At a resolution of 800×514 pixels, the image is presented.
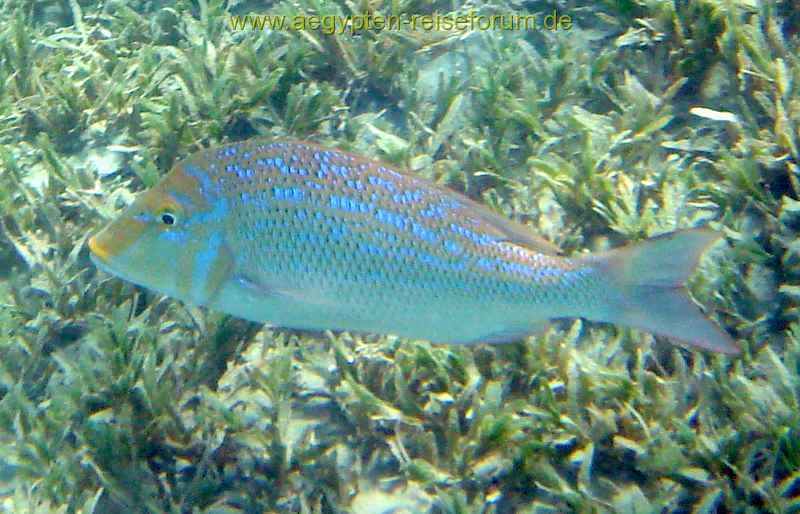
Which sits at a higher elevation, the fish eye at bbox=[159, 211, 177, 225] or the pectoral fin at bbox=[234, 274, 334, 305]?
the fish eye at bbox=[159, 211, 177, 225]

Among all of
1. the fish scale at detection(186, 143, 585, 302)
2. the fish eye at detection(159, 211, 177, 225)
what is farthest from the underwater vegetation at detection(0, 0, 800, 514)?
the fish eye at detection(159, 211, 177, 225)

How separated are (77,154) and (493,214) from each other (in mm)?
3241

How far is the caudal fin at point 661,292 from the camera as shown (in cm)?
227

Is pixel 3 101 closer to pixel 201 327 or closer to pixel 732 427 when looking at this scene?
pixel 201 327

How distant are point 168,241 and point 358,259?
0.67 metres

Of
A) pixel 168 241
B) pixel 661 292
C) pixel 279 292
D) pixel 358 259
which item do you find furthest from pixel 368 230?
pixel 661 292

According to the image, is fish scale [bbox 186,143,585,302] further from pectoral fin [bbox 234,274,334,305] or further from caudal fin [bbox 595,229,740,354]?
caudal fin [bbox 595,229,740,354]

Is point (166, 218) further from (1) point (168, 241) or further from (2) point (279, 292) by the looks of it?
(2) point (279, 292)

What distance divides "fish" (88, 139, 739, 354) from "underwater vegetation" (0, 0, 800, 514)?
2.42 feet

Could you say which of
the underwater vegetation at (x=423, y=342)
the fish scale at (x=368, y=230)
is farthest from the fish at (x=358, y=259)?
the underwater vegetation at (x=423, y=342)

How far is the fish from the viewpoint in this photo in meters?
2.35

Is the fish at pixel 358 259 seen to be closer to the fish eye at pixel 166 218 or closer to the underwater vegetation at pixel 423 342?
the fish eye at pixel 166 218

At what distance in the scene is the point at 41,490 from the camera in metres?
3.06

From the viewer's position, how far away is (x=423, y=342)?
10.7 feet
